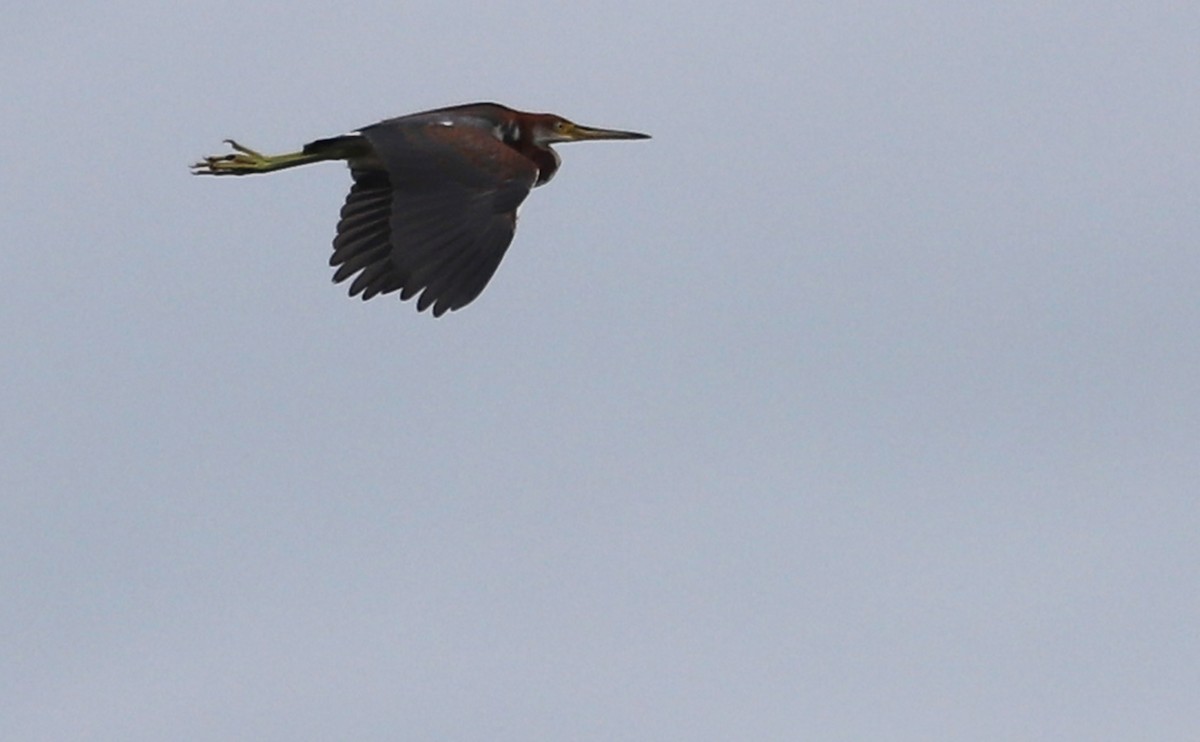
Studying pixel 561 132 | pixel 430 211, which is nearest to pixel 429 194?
pixel 430 211

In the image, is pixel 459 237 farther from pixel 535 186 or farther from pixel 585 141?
pixel 585 141

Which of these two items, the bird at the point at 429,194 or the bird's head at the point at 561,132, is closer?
the bird at the point at 429,194

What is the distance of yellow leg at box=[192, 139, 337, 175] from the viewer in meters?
23.6

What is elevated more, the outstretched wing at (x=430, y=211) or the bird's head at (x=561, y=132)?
the bird's head at (x=561, y=132)

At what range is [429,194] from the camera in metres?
21.8

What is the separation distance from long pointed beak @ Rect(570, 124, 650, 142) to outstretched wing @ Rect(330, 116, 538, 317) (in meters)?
2.06

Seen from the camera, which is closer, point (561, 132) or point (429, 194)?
point (429, 194)

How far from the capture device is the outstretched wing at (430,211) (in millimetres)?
21344

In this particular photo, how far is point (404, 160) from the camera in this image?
22.0 metres

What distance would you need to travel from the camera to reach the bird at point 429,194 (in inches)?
842

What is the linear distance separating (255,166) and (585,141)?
247 centimetres

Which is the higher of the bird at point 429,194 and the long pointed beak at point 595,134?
the long pointed beak at point 595,134

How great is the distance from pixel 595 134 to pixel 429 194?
11.8ft

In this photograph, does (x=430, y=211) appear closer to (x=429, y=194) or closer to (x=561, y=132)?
(x=429, y=194)
